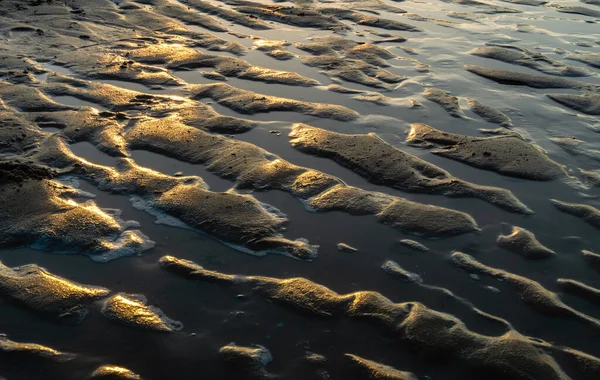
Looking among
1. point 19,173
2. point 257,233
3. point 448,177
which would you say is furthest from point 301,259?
point 19,173

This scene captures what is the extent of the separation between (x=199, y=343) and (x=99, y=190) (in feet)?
7.44

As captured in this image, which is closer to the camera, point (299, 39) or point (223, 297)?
point (223, 297)

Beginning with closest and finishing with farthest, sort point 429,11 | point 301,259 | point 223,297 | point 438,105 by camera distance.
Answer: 1. point 223,297
2. point 301,259
3. point 438,105
4. point 429,11

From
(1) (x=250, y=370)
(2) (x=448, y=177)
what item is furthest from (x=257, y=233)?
(2) (x=448, y=177)

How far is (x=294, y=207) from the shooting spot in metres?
5.56

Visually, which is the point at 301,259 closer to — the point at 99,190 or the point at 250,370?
the point at 250,370

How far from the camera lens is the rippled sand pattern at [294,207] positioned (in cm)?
402

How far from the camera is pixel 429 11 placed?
39.7 ft

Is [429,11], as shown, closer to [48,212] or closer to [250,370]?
[48,212]

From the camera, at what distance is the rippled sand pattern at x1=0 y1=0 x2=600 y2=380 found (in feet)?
13.2

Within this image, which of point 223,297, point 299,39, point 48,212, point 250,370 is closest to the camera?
point 250,370

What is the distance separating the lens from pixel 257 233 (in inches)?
202

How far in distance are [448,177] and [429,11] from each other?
272 inches

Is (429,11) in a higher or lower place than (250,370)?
higher
